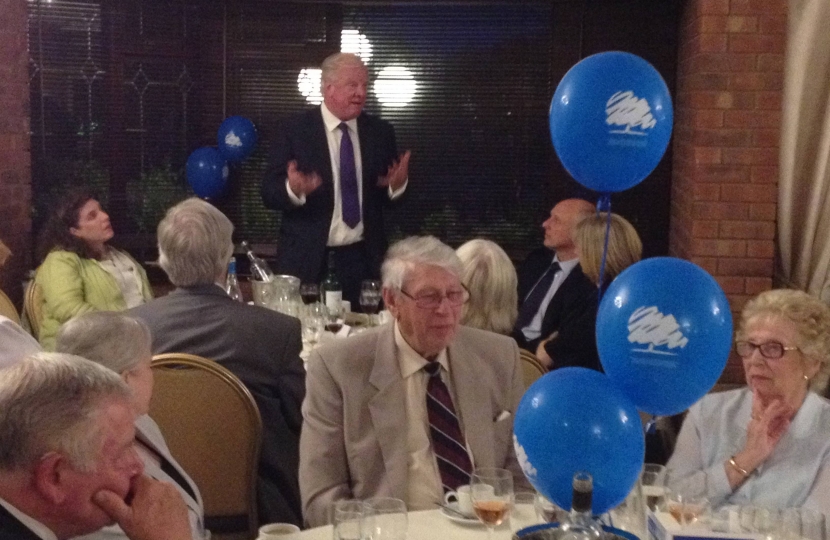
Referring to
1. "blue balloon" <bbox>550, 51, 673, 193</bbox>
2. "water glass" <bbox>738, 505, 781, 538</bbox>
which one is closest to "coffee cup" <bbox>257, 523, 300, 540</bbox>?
"water glass" <bbox>738, 505, 781, 538</bbox>

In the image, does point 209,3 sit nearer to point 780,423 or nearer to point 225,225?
A: point 225,225

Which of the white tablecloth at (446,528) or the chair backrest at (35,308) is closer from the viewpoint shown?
the white tablecloth at (446,528)

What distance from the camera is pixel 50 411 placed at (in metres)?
1.50

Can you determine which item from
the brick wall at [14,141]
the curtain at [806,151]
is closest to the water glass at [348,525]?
the curtain at [806,151]

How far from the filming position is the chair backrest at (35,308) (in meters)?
4.41

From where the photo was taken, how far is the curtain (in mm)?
4375

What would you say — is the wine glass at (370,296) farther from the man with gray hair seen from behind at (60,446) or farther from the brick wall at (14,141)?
the man with gray hair seen from behind at (60,446)

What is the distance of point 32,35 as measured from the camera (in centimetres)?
584

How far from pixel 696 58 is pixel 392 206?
5.53 feet

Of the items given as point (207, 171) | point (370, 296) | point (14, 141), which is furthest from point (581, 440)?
point (207, 171)

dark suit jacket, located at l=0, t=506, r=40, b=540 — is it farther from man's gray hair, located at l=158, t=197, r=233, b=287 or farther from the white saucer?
man's gray hair, located at l=158, t=197, r=233, b=287

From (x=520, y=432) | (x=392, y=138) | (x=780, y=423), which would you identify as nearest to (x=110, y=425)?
(x=520, y=432)

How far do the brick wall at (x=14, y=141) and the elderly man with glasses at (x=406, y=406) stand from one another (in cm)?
322

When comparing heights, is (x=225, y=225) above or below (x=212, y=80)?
below
